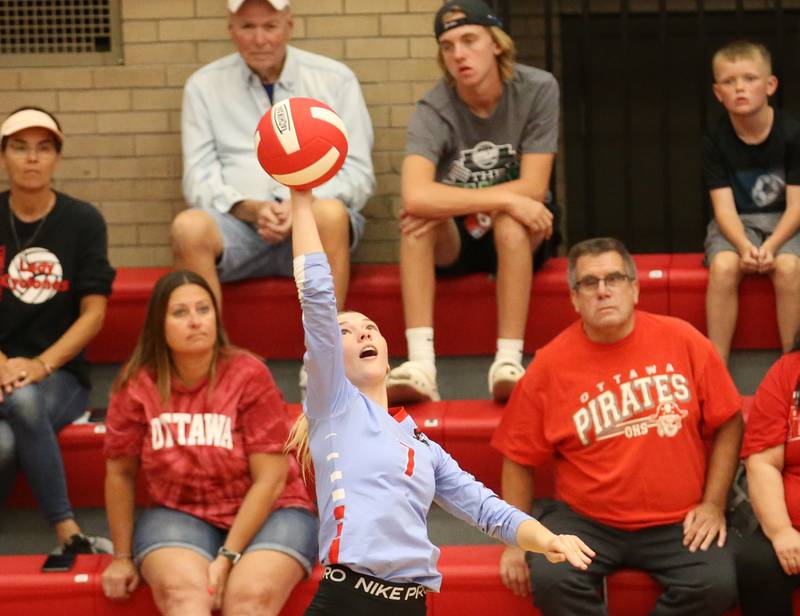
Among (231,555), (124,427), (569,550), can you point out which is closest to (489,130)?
(124,427)

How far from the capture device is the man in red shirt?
377cm

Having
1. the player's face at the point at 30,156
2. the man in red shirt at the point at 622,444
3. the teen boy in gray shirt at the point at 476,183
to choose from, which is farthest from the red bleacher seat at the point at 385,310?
the man in red shirt at the point at 622,444

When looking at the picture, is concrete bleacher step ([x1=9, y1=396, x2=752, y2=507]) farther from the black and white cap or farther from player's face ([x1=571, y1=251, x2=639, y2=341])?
the black and white cap

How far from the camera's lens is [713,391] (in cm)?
394

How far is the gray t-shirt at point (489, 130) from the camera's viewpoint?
4793mm

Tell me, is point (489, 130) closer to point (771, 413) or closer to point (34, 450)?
point (771, 413)

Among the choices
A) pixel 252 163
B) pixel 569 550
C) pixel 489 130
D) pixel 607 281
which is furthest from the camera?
pixel 252 163

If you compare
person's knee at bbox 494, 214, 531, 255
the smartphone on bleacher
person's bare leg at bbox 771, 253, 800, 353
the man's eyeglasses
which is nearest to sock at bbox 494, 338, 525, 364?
person's knee at bbox 494, 214, 531, 255

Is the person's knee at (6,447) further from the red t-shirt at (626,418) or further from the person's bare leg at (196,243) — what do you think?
the red t-shirt at (626,418)

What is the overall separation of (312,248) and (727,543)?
5.42 feet

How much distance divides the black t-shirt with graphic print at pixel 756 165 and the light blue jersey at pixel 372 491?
2084 millimetres

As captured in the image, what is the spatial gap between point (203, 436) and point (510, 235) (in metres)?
1.22

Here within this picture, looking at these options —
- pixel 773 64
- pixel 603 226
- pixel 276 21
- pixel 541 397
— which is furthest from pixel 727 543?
pixel 773 64

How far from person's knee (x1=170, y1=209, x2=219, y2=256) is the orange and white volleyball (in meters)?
1.72
